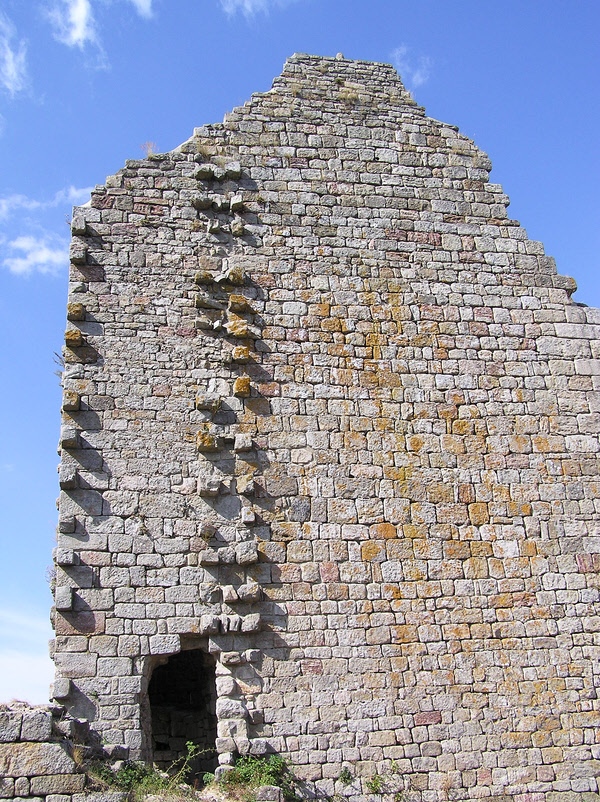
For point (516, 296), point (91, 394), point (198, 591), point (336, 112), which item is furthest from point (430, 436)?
point (336, 112)

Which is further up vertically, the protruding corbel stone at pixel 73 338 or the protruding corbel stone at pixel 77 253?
the protruding corbel stone at pixel 77 253

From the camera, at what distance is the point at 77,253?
8.55 meters

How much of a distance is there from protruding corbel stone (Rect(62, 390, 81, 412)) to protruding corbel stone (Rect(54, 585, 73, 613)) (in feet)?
6.03

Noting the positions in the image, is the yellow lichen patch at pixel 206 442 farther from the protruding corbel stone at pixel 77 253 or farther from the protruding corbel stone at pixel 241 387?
the protruding corbel stone at pixel 77 253

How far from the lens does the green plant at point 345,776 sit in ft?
23.2

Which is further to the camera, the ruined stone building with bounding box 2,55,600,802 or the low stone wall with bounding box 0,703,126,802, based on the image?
the ruined stone building with bounding box 2,55,600,802

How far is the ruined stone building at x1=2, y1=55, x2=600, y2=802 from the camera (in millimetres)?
7375

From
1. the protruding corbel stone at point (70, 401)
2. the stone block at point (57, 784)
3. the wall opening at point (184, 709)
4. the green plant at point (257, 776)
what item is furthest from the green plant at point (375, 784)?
the protruding corbel stone at point (70, 401)

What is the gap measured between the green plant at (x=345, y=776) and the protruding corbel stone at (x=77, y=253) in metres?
5.95

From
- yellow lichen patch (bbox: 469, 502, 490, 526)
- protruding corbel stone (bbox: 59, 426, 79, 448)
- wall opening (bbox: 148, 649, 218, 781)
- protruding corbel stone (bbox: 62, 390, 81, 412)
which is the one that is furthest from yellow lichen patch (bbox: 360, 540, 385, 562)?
protruding corbel stone (bbox: 62, 390, 81, 412)

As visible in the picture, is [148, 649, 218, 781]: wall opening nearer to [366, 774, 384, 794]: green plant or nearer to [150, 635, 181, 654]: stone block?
[150, 635, 181, 654]: stone block

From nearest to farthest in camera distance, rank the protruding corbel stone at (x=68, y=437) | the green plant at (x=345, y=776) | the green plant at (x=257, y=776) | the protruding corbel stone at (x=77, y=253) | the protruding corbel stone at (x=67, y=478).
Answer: the green plant at (x=257, y=776) < the green plant at (x=345, y=776) < the protruding corbel stone at (x=67, y=478) < the protruding corbel stone at (x=68, y=437) < the protruding corbel stone at (x=77, y=253)

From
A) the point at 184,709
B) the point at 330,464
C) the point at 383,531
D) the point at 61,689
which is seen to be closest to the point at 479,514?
the point at 383,531

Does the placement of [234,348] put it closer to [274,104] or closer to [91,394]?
[91,394]
